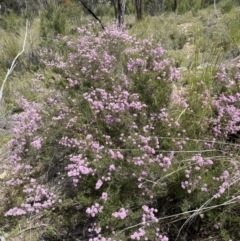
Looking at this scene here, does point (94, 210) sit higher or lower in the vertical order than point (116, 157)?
lower

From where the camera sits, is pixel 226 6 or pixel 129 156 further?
pixel 226 6

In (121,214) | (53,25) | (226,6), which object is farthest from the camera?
(226,6)

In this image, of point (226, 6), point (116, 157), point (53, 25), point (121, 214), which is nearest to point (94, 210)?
point (121, 214)

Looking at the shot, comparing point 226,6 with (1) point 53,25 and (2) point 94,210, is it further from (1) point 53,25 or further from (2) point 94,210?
(2) point 94,210

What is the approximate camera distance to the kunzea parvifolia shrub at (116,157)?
2117mm

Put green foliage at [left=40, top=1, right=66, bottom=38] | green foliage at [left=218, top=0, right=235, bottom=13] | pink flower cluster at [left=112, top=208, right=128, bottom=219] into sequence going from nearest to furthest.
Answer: pink flower cluster at [left=112, top=208, right=128, bottom=219] < green foliage at [left=40, top=1, right=66, bottom=38] < green foliage at [left=218, top=0, right=235, bottom=13]

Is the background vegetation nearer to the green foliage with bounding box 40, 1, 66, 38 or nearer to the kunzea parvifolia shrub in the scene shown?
the kunzea parvifolia shrub

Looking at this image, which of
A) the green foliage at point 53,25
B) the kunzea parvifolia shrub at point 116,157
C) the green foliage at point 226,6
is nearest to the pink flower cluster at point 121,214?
the kunzea parvifolia shrub at point 116,157

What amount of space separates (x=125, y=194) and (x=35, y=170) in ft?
3.99

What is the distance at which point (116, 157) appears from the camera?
7.44 ft

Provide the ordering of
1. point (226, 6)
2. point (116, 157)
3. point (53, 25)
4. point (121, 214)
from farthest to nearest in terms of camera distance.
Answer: point (226, 6), point (53, 25), point (116, 157), point (121, 214)

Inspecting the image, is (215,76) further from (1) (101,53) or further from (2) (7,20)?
(2) (7,20)

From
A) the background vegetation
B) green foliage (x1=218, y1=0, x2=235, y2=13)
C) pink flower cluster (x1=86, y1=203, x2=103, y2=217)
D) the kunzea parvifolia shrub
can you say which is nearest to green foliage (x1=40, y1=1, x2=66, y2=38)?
the background vegetation

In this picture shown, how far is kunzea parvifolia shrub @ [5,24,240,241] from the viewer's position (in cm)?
212
